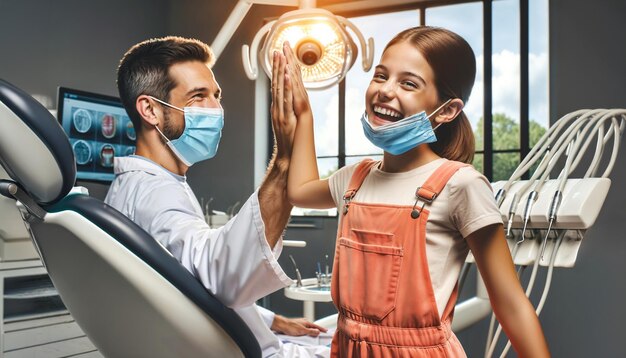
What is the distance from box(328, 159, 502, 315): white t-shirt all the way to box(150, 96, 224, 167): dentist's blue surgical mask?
0.66 meters

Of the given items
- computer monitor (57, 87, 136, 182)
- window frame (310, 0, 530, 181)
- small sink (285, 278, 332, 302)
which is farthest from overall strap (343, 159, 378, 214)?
window frame (310, 0, 530, 181)

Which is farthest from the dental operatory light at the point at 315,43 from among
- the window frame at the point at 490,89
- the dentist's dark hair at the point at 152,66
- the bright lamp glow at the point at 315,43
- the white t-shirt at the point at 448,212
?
the window frame at the point at 490,89

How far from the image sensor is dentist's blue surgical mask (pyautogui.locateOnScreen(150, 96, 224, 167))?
147 centimetres

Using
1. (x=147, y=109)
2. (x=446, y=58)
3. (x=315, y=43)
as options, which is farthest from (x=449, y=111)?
(x=147, y=109)

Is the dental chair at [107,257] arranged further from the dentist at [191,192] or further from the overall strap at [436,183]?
the overall strap at [436,183]

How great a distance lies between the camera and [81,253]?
93 centimetres

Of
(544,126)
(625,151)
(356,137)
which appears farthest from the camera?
(356,137)

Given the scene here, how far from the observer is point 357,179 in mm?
1070

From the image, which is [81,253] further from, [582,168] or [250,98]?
[250,98]

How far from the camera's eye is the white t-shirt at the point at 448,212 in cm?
89

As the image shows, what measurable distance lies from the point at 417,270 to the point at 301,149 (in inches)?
12.3

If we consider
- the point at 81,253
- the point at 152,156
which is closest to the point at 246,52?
the point at 152,156

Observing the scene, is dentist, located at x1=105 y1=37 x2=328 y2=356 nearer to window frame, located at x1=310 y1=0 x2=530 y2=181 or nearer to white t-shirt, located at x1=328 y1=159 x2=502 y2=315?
white t-shirt, located at x1=328 y1=159 x2=502 y2=315

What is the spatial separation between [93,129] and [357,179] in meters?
3.96
